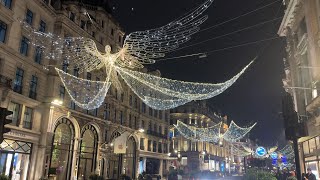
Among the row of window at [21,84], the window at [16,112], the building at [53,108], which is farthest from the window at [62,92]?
the window at [16,112]

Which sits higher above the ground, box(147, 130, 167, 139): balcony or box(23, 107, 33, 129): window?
box(147, 130, 167, 139): balcony

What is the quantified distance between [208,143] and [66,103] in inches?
2604

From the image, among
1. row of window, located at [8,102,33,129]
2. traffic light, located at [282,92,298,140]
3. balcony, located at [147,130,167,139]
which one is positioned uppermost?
balcony, located at [147,130,167,139]

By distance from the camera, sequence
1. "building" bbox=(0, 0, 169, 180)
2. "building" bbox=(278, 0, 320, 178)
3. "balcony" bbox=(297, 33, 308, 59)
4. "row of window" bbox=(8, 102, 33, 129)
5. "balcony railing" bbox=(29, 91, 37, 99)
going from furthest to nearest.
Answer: "balcony railing" bbox=(29, 91, 37, 99) < "row of window" bbox=(8, 102, 33, 129) < "building" bbox=(0, 0, 169, 180) < "balcony" bbox=(297, 33, 308, 59) < "building" bbox=(278, 0, 320, 178)

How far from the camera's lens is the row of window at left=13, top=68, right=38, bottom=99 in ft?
82.3

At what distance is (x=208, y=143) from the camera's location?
298ft

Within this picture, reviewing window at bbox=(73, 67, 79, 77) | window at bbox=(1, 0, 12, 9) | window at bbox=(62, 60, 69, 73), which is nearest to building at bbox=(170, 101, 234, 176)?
window at bbox=(73, 67, 79, 77)

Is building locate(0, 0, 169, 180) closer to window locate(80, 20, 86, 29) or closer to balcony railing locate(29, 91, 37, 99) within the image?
window locate(80, 20, 86, 29)

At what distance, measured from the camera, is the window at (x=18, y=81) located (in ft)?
81.9

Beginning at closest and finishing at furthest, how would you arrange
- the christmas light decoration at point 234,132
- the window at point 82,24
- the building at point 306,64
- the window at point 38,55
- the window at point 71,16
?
the building at point 306,64
the window at point 38,55
the window at point 71,16
the window at point 82,24
the christmas light decoration at point 234,132

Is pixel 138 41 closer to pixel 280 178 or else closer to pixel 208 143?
pixel 280 178

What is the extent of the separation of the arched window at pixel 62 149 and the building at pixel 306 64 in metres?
22.1

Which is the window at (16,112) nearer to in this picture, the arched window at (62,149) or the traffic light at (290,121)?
the arched window at (62,149)

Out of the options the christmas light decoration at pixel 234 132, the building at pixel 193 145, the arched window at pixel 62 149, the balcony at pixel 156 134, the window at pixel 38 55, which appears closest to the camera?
the window at pixel 38 55
